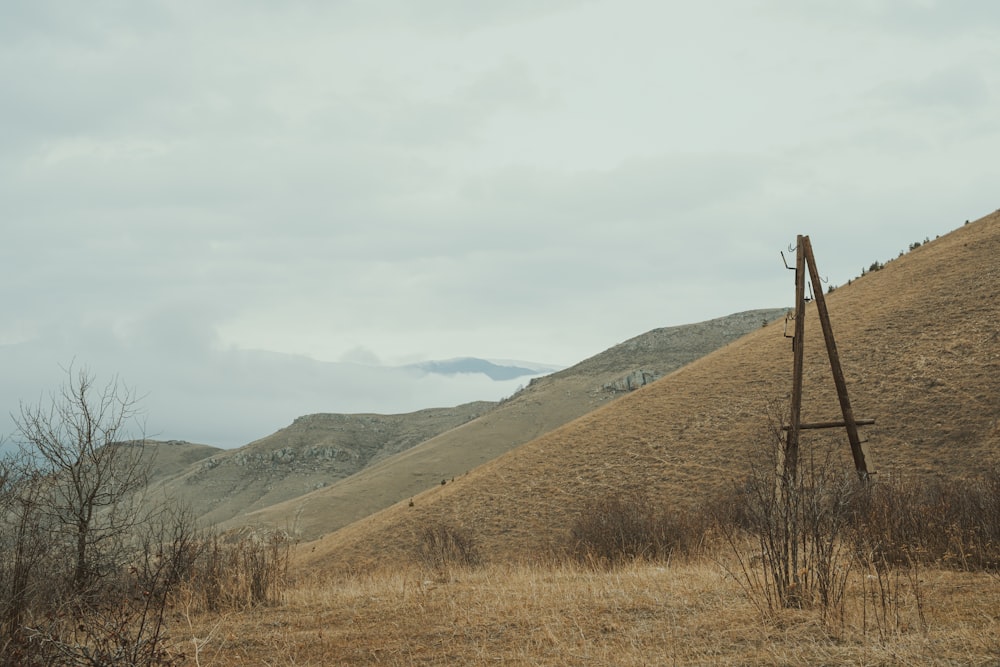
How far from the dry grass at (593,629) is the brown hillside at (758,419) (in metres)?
16.4

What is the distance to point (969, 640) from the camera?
6.47 m

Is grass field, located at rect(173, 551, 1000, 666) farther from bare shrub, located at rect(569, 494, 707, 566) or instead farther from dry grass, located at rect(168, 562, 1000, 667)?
bare shrub, located at rect(569, 494, 707, 566)

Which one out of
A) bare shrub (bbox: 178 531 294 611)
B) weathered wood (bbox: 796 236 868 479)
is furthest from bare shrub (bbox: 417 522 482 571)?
weathered wood (bbox: 796 236 868 479)

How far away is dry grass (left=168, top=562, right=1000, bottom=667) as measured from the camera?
6684 millimetres

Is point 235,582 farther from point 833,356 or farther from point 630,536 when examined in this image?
point 833,356

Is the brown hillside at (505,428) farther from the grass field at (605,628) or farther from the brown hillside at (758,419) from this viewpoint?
the grass field at (605,628)

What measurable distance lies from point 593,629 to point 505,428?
66900 mm

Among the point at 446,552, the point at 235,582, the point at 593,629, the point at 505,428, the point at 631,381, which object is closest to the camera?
the point at 593,629

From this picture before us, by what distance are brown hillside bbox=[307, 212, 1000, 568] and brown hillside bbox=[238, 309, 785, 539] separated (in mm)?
15979

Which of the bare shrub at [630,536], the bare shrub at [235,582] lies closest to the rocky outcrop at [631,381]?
the bare shrub at [630,536]

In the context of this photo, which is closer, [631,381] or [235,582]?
[235,582]

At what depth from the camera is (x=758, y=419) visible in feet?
107

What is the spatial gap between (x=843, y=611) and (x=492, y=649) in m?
3.68

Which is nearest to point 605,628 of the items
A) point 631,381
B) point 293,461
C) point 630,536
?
point 630,536
